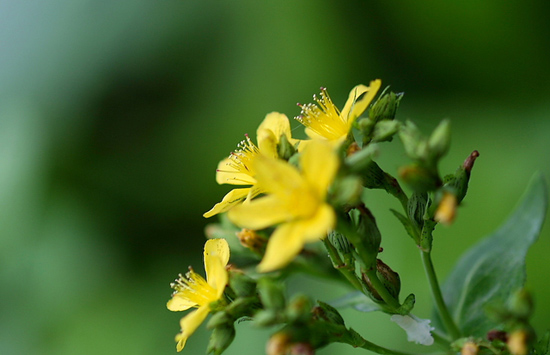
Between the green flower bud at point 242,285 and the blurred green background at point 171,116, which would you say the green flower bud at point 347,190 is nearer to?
the green flower bud at point 242,285

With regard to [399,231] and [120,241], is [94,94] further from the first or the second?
[399,231]

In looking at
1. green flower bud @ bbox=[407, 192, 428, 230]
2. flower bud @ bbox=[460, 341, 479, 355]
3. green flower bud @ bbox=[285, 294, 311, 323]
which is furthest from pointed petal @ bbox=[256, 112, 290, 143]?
flower bud @ bbox=[460, 341, 479, 355]

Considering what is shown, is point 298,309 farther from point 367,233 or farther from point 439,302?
point 439,302

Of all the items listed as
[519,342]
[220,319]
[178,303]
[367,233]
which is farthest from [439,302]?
[178,303]

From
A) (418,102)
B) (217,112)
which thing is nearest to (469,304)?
(418,102)

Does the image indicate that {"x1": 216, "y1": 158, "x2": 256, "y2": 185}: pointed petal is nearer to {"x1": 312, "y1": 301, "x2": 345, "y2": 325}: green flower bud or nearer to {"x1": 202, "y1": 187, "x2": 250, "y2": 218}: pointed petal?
{"x1": 202, "y1": 187, "x2": 250, "y2": 218}: pointed petal
